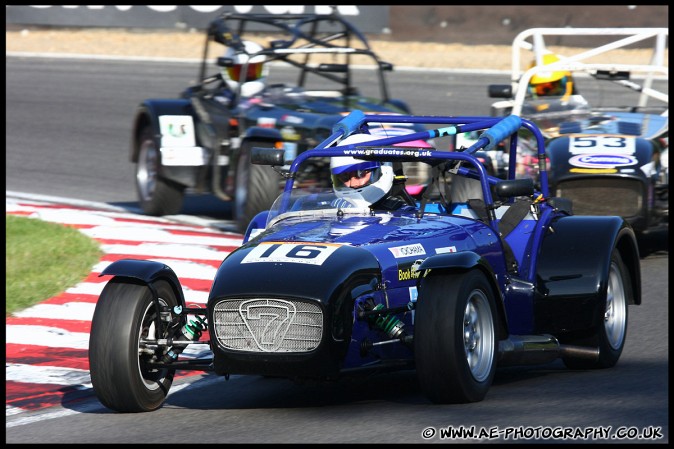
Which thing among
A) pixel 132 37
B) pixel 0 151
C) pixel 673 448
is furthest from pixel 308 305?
pixel 132 37

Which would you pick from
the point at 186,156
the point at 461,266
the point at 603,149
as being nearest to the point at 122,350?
the point at 461,266

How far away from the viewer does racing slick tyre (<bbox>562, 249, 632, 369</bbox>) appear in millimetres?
6793

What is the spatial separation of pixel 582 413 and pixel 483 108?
544 inches

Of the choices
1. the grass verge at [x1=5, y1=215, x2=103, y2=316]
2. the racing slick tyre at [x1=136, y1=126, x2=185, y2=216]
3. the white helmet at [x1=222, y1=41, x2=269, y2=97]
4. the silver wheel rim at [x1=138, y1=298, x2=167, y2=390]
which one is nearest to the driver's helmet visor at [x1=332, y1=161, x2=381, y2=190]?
the silver wheel rim at [x1=138, y1=298, x2=167, y2=390]

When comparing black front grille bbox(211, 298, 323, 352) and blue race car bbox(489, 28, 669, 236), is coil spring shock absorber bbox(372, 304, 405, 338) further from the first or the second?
blue race car bbox(489, 28, 669, 236)

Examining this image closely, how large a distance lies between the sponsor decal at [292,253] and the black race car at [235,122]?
15.7 ft

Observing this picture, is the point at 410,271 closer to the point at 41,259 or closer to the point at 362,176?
the point at 362,176

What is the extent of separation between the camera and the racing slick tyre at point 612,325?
679cm

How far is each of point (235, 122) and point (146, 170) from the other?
151cm

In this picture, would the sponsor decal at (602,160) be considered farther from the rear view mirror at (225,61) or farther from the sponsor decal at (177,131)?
the sponsor decal at (177,131)

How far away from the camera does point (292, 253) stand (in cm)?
589

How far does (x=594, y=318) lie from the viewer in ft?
22.1

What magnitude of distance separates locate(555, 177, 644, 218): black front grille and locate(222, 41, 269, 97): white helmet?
10.8ft

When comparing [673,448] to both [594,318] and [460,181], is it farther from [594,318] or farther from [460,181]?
[460,181]
